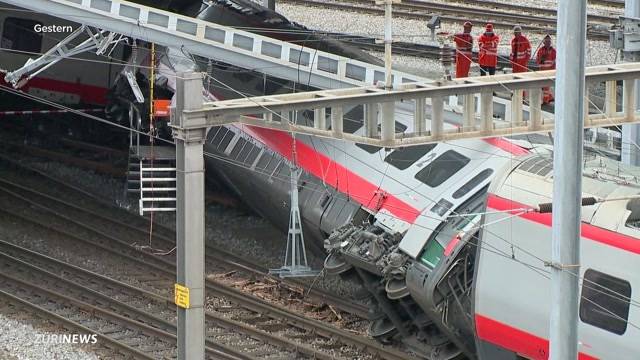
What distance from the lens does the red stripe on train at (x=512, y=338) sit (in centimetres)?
1315

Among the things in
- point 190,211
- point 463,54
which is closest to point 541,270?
point 190,211

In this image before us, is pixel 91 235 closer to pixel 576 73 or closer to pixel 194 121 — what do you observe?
pixel 194 121

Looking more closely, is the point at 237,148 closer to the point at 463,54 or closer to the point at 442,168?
the point at 463,54

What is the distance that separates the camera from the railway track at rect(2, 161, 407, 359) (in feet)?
58.4

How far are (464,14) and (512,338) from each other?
2018 centimetres

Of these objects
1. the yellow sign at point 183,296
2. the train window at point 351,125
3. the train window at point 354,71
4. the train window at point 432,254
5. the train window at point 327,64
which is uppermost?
the train window at point 327,64

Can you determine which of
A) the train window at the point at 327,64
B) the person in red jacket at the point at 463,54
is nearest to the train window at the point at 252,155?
the train window at the point at 327,64

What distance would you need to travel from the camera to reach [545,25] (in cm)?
3091

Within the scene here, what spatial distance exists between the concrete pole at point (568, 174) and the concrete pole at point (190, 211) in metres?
4.72

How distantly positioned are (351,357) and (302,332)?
1.31 m

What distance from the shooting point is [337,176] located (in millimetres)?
18391

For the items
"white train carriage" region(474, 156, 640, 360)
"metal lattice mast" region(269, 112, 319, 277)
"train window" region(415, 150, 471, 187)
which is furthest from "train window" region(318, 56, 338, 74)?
"white train carriage" region(474, 156, 640, 360)

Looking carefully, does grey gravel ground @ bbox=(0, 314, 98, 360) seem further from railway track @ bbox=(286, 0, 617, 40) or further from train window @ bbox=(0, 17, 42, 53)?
railway track @ bbox=(286, 0, 617, 40)

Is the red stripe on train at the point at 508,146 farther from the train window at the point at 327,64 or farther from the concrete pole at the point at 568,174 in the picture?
the concrete pole at the point at 568,174
